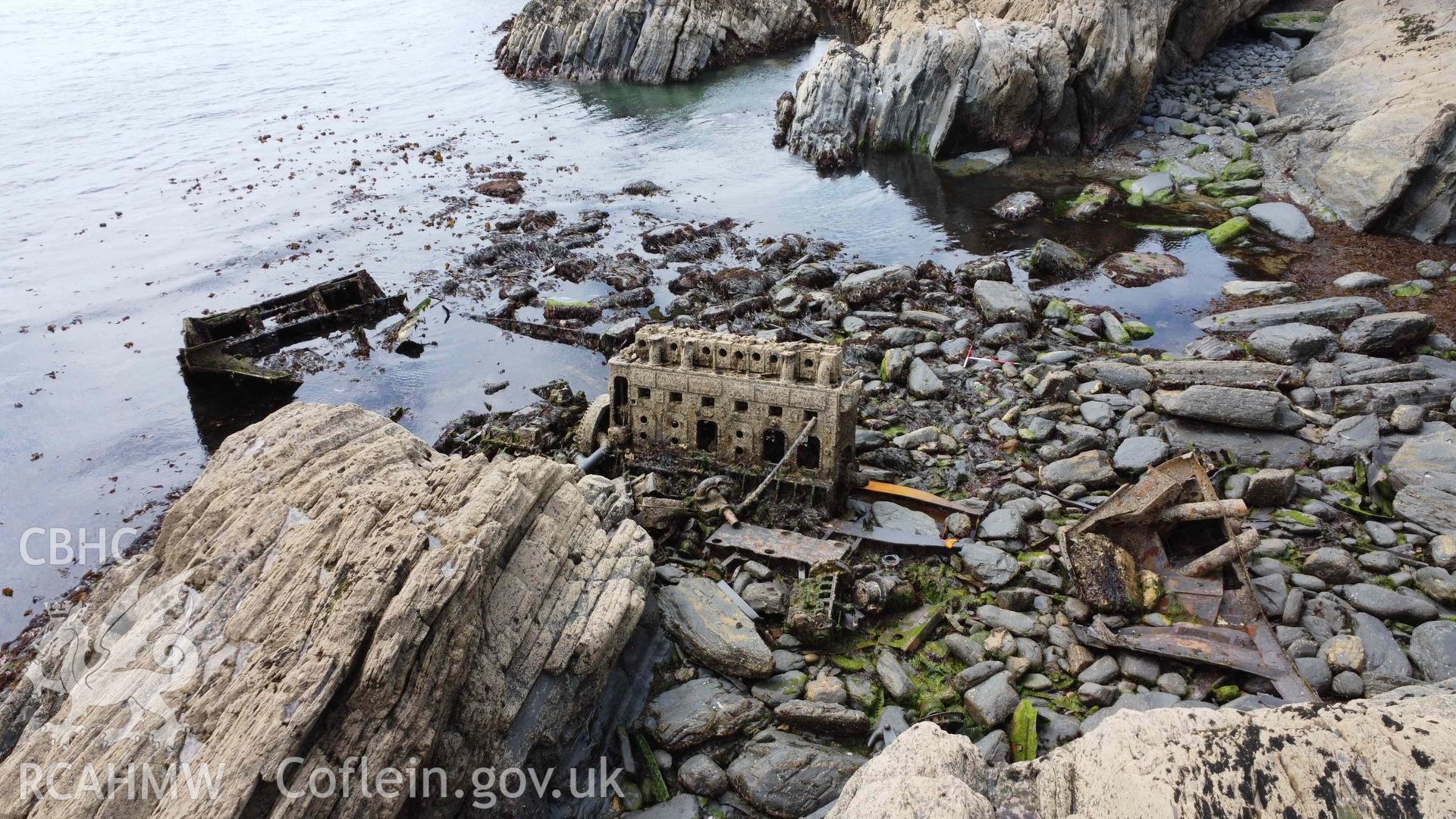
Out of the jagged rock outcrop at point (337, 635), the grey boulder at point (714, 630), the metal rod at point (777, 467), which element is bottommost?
the grey boulder at point (714, 630)

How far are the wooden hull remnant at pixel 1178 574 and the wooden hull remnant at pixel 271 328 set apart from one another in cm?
2353

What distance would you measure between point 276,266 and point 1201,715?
3715cm

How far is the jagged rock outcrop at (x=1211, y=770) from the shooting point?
6.40m

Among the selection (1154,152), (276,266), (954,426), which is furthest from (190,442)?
(1154,152)

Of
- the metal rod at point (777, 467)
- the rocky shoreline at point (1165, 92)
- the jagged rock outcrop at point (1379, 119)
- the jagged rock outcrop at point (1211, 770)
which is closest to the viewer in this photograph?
the jagged rock outcrop at point (1211, 770)

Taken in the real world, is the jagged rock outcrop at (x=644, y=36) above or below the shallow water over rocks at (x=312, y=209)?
above

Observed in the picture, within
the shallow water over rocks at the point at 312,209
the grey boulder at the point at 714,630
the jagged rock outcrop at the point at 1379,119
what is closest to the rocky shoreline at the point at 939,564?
the grey boulder at the point at 714,630

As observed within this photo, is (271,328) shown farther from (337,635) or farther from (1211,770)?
(1211,770)

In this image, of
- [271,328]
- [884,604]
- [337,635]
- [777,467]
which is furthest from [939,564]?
[271,328]

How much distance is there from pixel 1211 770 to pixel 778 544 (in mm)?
9522

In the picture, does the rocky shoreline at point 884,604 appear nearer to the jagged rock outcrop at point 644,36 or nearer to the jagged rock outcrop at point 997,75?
the jagged rock outcrop at point 997,75

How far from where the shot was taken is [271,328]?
27.5m

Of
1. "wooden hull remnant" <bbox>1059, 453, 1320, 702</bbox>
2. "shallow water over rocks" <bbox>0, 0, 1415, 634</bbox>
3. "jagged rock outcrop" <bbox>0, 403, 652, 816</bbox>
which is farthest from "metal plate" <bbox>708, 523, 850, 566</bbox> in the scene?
"shallow water over rocks" <bbox>0, 0, 1415, 634</bbox>

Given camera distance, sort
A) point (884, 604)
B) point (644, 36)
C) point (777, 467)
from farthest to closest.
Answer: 1. point (644, 36)
2. point (777, 467)
3. point (884, 604)
